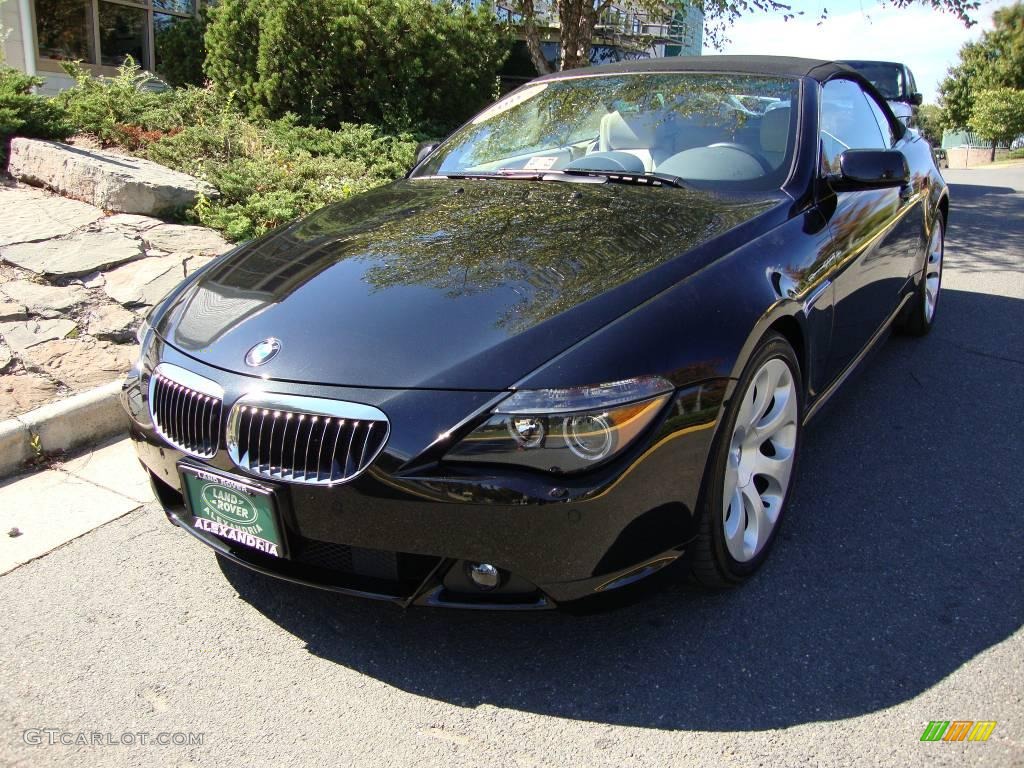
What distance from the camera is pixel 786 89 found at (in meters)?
3.54

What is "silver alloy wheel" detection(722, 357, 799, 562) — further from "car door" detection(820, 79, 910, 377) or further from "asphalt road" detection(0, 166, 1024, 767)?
"car door" detection(820, 79, 910, 377)

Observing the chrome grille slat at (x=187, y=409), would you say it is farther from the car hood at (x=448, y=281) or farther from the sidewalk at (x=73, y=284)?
the sidewalk at (x=73, y=284)

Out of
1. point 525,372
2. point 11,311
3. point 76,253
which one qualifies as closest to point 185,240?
point 76,253

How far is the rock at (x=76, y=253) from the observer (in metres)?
5.08

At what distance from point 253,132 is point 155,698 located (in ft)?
22.9

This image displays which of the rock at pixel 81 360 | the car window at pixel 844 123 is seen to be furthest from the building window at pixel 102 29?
the car window at pixel 844 123

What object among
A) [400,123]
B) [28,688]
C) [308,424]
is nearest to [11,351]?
[28,688]

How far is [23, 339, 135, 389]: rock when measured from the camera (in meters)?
4.17

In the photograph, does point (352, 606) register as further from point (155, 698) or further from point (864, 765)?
point (864, 765)

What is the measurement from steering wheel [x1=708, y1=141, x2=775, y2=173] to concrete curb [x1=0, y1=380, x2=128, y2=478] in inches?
101

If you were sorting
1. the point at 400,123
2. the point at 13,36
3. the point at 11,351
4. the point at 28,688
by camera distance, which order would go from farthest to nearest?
1. the point at 13,36
2. the point at 400,123
3. the point at 11,351
4. the point at 28,688

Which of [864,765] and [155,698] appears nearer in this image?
[864,765]

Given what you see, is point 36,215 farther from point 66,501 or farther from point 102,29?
point 102,29

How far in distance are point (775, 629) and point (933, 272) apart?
3.66 m
